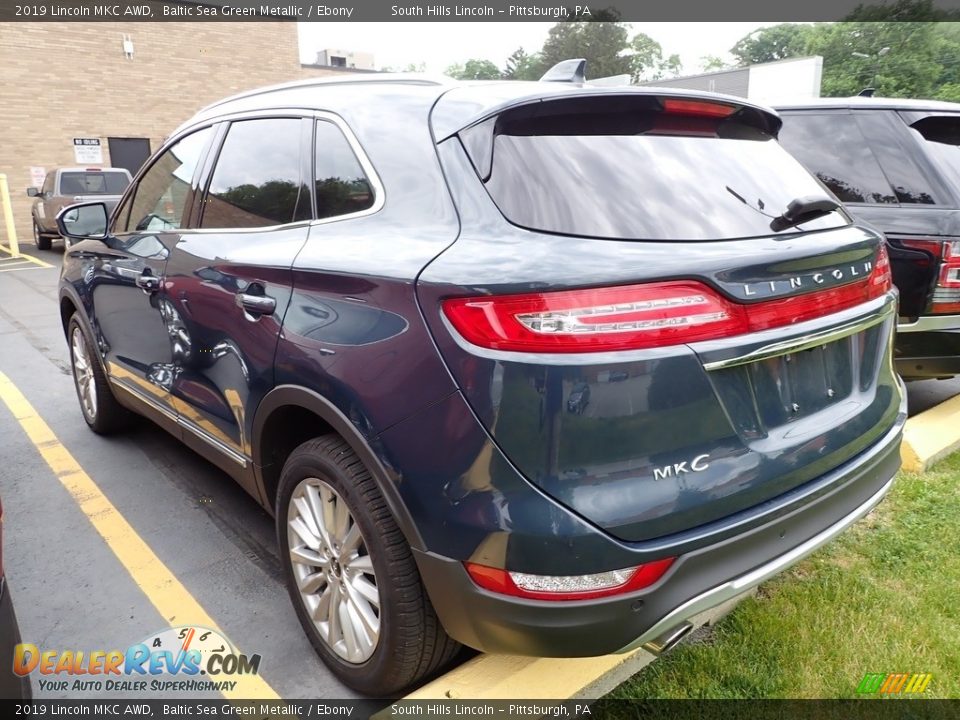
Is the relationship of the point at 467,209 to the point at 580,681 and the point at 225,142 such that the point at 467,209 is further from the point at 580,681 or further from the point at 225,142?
the point at 225,142

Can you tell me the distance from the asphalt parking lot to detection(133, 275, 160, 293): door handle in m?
1.13

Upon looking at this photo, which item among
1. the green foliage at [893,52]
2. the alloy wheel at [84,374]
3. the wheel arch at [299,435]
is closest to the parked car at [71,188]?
the alloy wheel at [84,374]

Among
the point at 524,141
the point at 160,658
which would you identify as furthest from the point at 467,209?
the point at 160,658

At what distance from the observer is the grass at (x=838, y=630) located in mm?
2289

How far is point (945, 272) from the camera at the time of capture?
376 centimetres

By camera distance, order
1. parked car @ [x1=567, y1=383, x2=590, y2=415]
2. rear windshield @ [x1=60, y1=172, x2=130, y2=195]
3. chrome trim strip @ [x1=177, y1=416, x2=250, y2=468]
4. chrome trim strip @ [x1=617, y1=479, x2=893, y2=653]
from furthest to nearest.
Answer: rear windshield @ [x1=60, y1=172, x2=130, y2=195] → chrome trim strip @ [x1=177, y1=416, x2=250, y2=468] → chrome trim strip @ [x1=617, y1=479, x2=893, y2=653] → parked car @ [x1=567, y1=383, x2=590, y2=415]

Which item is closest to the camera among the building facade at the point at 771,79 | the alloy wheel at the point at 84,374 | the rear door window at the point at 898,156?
the rear door window at the point at 898,156

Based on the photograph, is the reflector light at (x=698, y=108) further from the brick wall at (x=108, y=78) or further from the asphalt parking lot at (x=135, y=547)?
the brick wall at (x=108, y=78)

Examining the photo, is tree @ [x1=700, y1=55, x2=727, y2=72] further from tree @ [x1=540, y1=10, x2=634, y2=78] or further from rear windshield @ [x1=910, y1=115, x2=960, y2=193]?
rear windshield @ [x1=910, y1=115, x2=960, y2=193]

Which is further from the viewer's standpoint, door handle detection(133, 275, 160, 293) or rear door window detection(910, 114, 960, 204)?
rear door window detection(910, 114, 960, 204)

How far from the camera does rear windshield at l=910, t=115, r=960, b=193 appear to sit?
13.2 feet

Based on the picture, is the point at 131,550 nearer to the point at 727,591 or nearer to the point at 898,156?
the point at 727,591

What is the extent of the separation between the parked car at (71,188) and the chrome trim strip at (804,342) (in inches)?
634

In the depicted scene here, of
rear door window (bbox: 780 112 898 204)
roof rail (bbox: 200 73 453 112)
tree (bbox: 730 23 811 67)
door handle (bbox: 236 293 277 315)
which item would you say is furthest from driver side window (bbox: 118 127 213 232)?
tree (bbox: 730 23 811 67)
